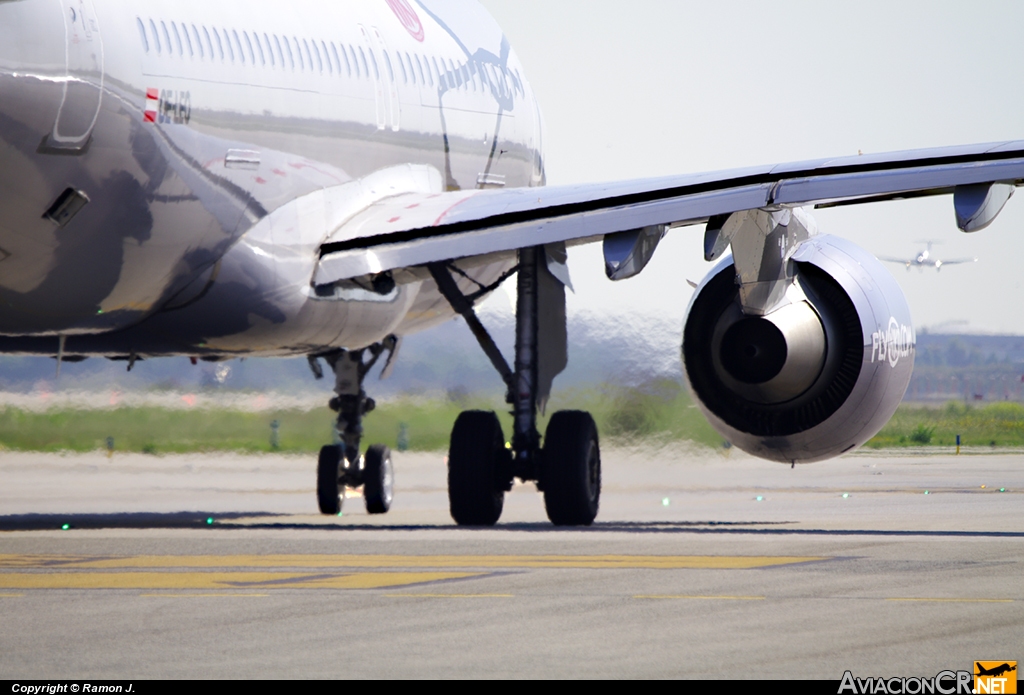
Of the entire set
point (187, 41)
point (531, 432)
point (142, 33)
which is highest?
point (187, 41)

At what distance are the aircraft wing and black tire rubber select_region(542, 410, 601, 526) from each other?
76.7 inches

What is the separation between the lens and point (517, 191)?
16.7 m

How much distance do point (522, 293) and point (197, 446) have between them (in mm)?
11801

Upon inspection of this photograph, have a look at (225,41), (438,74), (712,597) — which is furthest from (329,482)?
(712,597)

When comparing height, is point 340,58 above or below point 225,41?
above

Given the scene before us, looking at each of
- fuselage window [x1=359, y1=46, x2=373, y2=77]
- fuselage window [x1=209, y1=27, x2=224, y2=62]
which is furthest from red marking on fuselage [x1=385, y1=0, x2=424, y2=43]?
fuselage window [x1=209, y1=27, x2=224, y2=62]

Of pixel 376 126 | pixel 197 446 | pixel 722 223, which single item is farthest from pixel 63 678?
pixel 197 446

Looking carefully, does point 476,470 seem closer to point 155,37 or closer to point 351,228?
point 351,228

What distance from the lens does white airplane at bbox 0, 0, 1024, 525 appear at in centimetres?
1337

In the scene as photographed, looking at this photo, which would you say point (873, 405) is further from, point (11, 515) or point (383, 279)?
point (11, 515)

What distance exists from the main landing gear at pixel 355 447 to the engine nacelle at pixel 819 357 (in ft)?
17.5

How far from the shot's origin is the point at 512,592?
1022cm

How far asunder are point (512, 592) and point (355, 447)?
1013 centimetres

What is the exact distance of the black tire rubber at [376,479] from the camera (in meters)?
20.0
